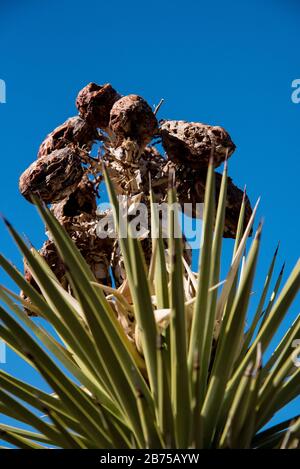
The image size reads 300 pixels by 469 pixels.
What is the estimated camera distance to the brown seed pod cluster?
10.7 feet

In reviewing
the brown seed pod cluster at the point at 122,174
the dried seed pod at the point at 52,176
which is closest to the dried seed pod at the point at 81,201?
the brown seed pod cluster at the point at 122,174

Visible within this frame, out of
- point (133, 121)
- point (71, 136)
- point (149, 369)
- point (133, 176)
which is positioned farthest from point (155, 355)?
point (71, 136)

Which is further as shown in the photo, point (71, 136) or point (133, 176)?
point (71, 136)

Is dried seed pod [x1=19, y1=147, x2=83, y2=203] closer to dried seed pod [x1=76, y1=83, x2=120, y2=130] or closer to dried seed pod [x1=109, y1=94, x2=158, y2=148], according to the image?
dried seed pod [x1=109, y1=94, x2=158, y2=148]

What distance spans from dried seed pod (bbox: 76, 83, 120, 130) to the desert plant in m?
1.66

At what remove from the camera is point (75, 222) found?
11.2ft

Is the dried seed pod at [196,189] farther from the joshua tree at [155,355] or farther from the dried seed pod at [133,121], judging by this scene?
the joshua tree at [155,355]

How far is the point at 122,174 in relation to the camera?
3.29 m

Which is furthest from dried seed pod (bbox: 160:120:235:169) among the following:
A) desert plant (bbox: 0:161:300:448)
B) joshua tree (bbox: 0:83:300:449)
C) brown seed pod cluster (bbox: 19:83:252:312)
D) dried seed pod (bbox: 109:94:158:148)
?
desert plant (bbox: 0:161:300:448)

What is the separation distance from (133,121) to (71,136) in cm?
50

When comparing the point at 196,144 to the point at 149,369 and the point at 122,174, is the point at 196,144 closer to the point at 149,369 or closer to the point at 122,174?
the point at 122,174

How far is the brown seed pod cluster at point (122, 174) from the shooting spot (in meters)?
3.28
